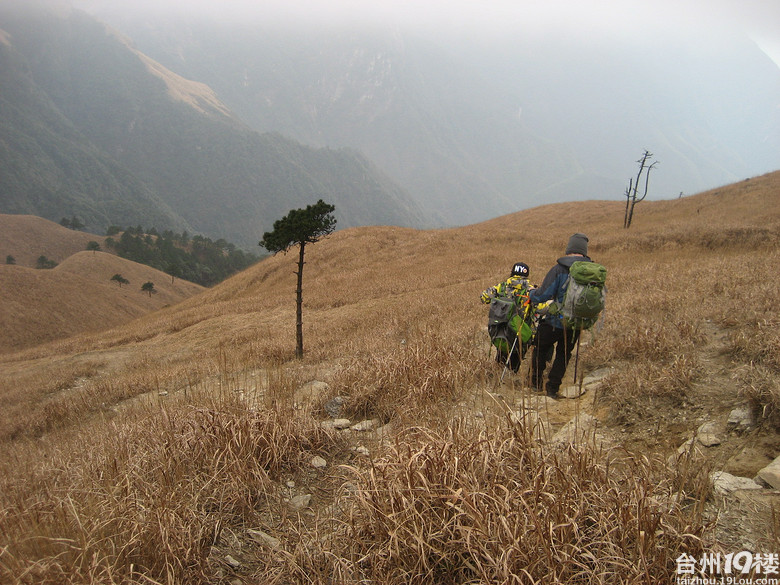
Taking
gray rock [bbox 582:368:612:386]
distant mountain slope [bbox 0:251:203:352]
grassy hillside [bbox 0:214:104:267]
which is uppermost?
grassy hillside [bbox 0:214:104:267]

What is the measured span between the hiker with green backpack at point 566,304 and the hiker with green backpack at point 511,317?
0.60ft

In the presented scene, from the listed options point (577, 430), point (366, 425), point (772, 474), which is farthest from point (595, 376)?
point (366, 425)

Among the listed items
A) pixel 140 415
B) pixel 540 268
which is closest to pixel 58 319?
pixel 540 268

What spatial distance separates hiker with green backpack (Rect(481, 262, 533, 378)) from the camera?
5568mm

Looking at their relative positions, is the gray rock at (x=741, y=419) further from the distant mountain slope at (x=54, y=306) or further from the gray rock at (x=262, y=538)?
the distant mountain slope at (x=54, y=306)

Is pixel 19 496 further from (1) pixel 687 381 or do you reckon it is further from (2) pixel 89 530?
(1) pixel 687 381

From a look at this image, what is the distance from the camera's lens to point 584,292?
4.86 m

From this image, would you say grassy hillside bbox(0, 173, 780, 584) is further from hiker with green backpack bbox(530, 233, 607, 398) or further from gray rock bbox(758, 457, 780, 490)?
hiker with green backpack bbox(530, 233, 607, 398)

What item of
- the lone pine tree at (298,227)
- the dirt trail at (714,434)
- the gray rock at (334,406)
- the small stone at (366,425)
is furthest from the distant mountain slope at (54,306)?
the dirt trail at (714,434)

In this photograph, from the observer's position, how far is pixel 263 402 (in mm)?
4441

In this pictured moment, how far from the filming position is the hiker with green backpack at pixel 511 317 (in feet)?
18.3

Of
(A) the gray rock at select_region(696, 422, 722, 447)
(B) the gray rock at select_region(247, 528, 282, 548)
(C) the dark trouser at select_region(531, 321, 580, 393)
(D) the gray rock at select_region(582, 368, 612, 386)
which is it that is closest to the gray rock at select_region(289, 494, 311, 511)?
(B) the gray rock at select_region(247, 528, 282, 548)

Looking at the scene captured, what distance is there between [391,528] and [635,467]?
58.0 inches

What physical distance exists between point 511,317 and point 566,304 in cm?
80
